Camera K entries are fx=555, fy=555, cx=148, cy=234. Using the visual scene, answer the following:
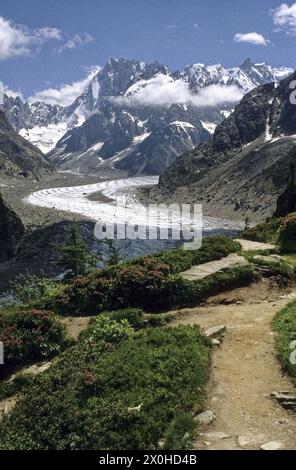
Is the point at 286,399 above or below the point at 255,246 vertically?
below

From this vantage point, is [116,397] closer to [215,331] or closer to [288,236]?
[215,331]

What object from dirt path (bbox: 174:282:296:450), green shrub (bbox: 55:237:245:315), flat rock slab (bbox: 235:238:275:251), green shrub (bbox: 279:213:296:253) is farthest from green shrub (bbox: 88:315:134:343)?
green shrub (bbox: 279:213:296:253)

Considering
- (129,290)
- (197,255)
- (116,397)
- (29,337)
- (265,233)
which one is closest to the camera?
(116,397)

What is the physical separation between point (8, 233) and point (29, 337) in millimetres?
115572

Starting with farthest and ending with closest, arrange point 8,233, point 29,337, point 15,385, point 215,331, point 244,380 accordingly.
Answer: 1. point 8,233
2. point 29,337
3. point 215,331
4. point 15,385
5. point 244,380

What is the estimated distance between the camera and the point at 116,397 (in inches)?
674

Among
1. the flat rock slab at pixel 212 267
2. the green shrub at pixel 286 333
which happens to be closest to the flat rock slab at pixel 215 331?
the green shrub at pixel 286 333

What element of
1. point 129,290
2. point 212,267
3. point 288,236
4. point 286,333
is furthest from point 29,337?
point 288,236

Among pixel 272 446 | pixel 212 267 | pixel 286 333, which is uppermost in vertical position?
pixel 212 267

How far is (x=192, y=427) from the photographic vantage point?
1543 centimetres

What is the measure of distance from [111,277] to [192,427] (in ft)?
42.7

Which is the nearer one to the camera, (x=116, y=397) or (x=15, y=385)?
(x=116, y=397)

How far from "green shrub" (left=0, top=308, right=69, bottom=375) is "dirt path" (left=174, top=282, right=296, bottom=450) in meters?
5.28
